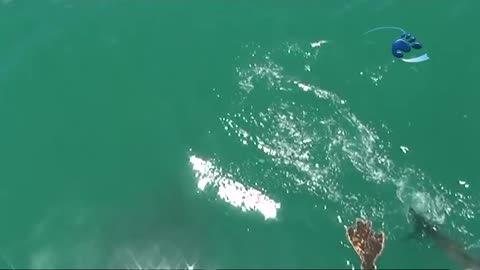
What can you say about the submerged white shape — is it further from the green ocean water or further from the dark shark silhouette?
the dark shark silhouette

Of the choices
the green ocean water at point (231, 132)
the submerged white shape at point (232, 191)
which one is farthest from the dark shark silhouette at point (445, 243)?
the submerged white shape at point (232, 191)

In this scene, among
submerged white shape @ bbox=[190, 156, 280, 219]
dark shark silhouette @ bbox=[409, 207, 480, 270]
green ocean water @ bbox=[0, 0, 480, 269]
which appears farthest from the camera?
submerged white shape @ bbox=[190, 156, 280, 219]

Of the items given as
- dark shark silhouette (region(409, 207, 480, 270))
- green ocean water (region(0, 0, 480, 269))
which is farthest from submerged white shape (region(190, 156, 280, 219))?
dark shark silhouette (region(409, 207, 480, 270))

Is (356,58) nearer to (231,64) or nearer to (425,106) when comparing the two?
(425,106)

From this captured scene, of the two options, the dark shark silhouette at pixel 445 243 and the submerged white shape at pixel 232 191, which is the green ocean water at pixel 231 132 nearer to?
the submerged white shape at pixel 232 191

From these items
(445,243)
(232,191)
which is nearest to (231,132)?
(232,191)

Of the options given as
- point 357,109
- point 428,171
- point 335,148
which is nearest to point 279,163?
point 335,148

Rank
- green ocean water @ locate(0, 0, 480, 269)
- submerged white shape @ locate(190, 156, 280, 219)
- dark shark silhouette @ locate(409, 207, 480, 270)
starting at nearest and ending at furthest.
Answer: dark shark silhouette @ locate(409, 207, 480, 270), green ocean water @ locate(0, 0, 480, 269), submerged white shape @ locate(190, 156, 280, 219)
